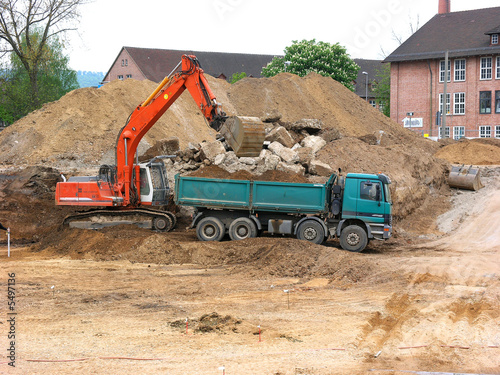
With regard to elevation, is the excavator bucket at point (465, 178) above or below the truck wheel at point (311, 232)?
above

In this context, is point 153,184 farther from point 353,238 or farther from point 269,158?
point 353,238

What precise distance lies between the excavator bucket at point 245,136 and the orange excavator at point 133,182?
1.38 m

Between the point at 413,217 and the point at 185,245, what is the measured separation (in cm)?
1108

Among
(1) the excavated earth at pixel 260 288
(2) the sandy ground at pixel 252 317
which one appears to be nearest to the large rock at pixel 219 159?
(1) the excavated earth at pixel 260 288

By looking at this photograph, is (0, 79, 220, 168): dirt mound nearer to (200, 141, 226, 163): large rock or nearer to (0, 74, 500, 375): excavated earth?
(0, 74, 500, 375): excavated earth

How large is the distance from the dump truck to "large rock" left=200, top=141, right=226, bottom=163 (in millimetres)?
3973

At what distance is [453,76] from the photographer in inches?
2045

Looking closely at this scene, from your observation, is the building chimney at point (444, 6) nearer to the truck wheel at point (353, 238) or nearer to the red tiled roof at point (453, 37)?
the red tiled roof at point (453, 37)

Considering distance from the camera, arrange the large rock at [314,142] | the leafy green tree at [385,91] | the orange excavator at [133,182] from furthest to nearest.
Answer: the leafy green tree at [385,91] < the large rock at [314,142] < the orange excavator at [133,182]

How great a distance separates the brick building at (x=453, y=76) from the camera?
165 feet

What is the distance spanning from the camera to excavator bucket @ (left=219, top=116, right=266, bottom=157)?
2000cm

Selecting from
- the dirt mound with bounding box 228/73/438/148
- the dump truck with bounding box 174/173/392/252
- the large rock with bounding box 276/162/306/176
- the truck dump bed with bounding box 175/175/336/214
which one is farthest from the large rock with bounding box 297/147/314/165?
the dirt mound with bounding box 228/73/438/148

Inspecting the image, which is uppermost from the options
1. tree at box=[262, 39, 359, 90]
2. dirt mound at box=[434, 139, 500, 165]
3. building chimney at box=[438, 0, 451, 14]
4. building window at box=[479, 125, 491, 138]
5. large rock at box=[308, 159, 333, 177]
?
building chimney at box=[438, 0, 451, 14]

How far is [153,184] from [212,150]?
3170 mm
